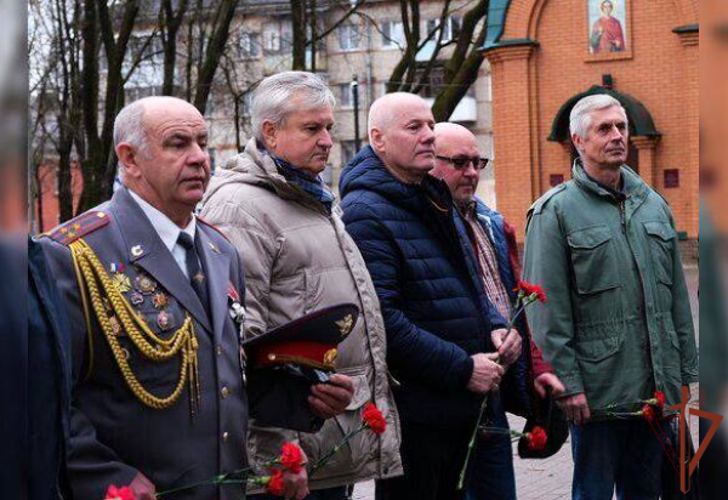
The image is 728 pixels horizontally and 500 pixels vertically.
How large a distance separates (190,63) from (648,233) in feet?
83.2

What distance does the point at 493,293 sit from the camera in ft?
17.2

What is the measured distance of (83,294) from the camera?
2.96 metres

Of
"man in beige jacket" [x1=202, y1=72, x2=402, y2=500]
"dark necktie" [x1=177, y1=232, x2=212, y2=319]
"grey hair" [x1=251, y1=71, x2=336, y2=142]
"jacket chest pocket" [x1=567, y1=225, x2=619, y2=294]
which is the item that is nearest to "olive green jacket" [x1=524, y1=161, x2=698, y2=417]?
"jacket chest pocket" [x1=567, y1=225, x2=619, y2=294]

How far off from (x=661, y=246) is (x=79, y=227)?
2993 millimetres

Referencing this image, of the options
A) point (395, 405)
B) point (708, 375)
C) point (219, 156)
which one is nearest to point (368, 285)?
point (395, 405)

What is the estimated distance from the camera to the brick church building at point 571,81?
30.2 metres

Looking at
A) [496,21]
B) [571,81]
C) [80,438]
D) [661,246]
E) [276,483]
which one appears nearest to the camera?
[80,438]

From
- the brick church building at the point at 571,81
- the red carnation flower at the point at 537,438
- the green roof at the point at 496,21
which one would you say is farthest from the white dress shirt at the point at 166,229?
the green roof at the point at 496,21

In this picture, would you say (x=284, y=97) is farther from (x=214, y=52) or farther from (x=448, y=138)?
(x=214, y=52)

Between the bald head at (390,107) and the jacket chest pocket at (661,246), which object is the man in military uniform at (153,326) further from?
the jacket chest pocket at (661,246)

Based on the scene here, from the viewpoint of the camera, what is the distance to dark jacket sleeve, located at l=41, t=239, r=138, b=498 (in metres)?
2.82

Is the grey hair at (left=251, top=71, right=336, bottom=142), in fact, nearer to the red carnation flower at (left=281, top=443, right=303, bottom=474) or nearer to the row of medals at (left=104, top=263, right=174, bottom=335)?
the row of medals at (left=104, top=263, right=174, bottom=335)

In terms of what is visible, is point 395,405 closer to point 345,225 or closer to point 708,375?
point 345,225

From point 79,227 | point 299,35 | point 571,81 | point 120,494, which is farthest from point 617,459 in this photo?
point 571,81
